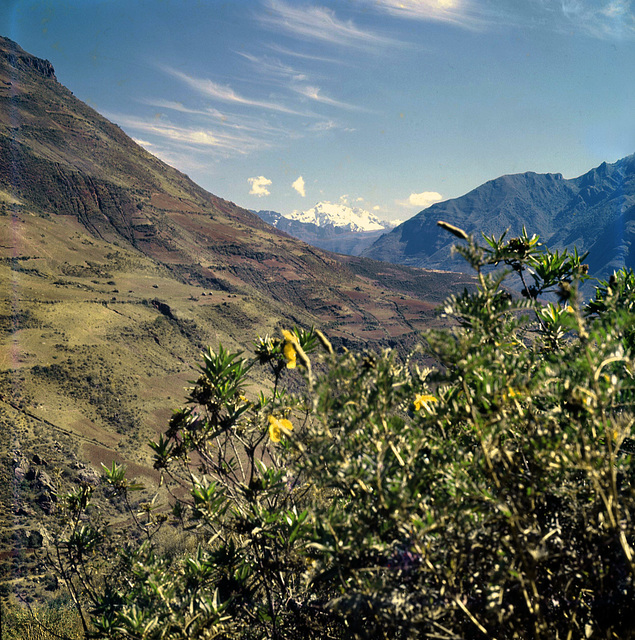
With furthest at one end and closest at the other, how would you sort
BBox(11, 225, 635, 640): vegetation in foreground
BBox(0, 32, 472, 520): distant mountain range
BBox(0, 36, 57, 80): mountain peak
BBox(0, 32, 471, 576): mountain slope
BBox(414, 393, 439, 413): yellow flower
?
1. BBox(0, 36, 57, 80): mountain peak
2. BBox(0, 32, 472, 520): distant mountain range
3. BBox(0, 32, 471, 576): mountain slope
4. BBox(414, 393, 439, 413): yellow flower
5. BBox(11, 225, 635, 640): vegetation in foreground

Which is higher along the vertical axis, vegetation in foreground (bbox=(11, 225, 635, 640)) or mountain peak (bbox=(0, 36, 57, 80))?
mountain peak (bbox=(0, 36, 57, 80))

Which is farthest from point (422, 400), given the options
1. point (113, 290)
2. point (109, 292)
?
point (113, 290)

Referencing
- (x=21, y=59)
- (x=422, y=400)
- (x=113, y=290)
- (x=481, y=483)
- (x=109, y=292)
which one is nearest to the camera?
(x=481, y=483)

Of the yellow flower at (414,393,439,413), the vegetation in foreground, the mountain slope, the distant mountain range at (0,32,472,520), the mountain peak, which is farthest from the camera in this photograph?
the mountain peak

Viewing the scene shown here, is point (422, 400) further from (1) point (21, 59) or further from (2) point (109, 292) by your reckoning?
(1) point (21, 59)

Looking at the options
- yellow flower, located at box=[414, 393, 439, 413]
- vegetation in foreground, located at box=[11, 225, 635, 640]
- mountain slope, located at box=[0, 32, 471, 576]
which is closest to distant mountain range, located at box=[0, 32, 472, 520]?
mountain slope, located at box=[0, 32, 471, 576]

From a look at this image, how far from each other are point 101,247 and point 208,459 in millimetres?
100104

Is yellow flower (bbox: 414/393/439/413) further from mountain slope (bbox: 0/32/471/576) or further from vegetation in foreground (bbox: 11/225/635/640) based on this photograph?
mountain slope (bbox: 0/32/471/576)

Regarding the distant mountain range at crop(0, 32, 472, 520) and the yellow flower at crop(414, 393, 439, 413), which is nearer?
the yellow flower at crop(414, 393, 439, 413)

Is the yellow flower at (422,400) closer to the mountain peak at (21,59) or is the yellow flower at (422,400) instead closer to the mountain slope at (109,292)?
the mountain slope at (109,292)

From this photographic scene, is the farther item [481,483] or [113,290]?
[113,290]

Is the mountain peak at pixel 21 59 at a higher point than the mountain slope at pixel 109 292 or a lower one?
higher

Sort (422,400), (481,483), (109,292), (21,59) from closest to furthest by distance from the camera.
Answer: (481,483) < (422,400) < (109,292) < (21,59)

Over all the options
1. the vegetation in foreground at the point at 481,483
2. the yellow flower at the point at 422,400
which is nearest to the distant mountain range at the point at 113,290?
the vegetation in foreground at the point at 481,483
